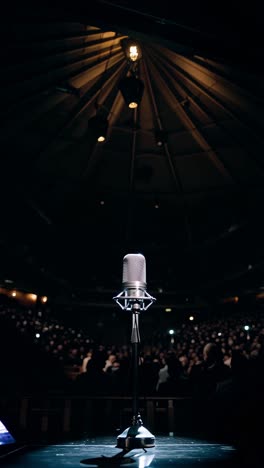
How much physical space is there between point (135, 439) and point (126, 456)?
34 cm

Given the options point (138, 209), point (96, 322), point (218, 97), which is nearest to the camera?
point (218, 97)

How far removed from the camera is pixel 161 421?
721 cm

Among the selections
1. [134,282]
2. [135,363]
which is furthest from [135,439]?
[134,282]

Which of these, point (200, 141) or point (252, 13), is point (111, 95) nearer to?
point (200, 141)

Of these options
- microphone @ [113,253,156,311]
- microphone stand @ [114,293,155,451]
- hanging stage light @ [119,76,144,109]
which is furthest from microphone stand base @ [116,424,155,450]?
hanging stage light @ [119,76,144,109]

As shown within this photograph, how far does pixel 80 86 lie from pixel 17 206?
9614mm

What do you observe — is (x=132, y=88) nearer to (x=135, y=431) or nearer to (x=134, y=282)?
(x=134, y=282)

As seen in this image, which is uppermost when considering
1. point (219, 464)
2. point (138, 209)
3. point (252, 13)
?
point (138, 209)

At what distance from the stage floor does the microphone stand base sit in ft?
0.17

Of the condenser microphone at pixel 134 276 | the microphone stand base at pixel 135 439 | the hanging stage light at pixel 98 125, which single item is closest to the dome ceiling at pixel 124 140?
the hanging stage light at pixel 98 125

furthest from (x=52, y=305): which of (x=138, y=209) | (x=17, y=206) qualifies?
(x=138, y=209)

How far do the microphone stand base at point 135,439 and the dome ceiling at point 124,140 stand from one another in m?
3.50

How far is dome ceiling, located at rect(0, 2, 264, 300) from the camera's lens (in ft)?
27.1

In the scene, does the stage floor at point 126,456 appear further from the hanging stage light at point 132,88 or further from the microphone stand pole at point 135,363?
the hanging stage light at point 132,88
